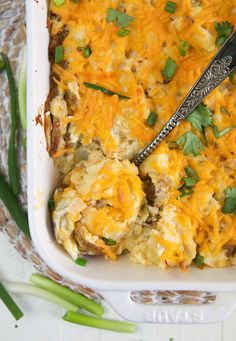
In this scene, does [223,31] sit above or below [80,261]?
above

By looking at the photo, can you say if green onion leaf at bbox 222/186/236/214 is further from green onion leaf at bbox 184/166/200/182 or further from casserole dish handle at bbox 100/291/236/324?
casserole dish handle at bbox 100/291/236/324

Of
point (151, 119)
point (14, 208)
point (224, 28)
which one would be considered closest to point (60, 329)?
point (14, 208)

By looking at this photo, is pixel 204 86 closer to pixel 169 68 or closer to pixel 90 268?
pixel 169 68

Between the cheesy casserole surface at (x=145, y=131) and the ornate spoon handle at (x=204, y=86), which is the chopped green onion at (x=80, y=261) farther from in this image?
the ornate spoon handle at (x=204, y=86)

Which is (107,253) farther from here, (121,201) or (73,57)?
(73,57)

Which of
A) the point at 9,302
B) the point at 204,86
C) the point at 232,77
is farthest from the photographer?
Answer: the point at 9,302

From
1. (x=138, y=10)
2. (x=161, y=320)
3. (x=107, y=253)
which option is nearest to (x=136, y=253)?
(x=107, y=253)

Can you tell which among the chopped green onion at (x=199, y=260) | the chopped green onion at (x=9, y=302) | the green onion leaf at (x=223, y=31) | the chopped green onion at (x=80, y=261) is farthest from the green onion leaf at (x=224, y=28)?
the chopped green onion at (x=9, y=302)
